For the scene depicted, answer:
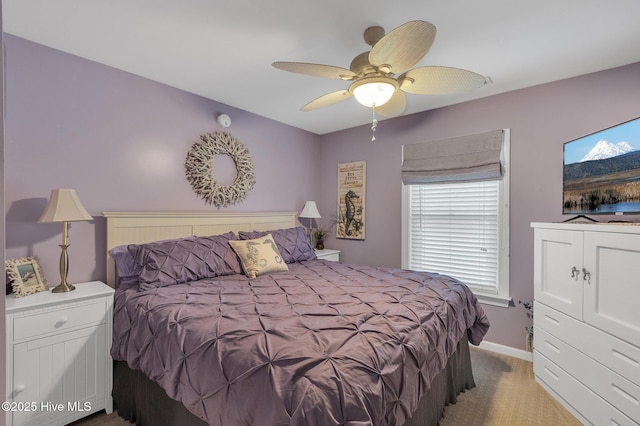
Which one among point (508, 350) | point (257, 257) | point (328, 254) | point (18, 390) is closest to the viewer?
point (18, 390)

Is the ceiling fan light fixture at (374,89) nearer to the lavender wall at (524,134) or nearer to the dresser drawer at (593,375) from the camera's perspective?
the lavender wall at (524,134)

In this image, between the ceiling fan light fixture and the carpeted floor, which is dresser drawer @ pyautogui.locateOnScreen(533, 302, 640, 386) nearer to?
the carpeted floor

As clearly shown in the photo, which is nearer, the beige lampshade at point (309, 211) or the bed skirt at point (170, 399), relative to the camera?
the bed skirt at point (170, 399)

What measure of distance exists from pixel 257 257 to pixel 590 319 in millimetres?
2309

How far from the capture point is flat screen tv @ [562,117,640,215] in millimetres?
1803

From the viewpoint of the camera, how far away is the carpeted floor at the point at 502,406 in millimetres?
1882

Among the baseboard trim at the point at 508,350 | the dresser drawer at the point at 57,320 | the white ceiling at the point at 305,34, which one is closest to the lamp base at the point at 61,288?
the dresser drawer at the point at 57,320

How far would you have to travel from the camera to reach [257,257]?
8.29 feet

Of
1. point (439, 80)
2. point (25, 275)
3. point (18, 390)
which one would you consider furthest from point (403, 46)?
point (18, 390)

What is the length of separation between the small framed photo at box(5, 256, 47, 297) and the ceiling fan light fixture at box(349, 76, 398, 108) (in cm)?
234

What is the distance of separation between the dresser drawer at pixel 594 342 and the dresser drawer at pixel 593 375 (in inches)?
1.4

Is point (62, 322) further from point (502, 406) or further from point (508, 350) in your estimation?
point (508, 350)

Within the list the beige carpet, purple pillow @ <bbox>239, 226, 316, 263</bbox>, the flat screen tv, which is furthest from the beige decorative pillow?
the flat screen tv

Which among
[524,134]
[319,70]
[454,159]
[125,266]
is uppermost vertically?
[319,70]
